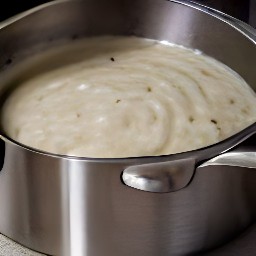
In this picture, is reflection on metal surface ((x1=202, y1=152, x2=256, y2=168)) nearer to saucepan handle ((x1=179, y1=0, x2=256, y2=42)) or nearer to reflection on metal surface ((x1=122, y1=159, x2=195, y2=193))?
reflection on metal surface ((x1=122, y1=159, x2=195, y2=193))

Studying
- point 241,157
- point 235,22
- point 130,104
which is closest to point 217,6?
point 235,22

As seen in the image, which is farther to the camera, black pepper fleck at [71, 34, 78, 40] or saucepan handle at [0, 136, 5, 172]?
black pepper fleck at [71, 34, 78, 40]

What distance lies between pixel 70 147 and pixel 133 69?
0.26 m

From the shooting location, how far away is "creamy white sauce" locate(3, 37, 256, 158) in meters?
0.90

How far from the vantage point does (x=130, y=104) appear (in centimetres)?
98

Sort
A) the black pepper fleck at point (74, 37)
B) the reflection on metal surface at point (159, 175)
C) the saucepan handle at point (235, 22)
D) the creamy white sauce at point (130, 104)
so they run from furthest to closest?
the black pepper fleck at point (74, 37)
the saucepan handle at point (235, 22)
the creamy white sauce at point (130, 104)
the reflection on metal surface at point (159, 175)

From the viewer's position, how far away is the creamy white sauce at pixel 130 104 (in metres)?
0.90

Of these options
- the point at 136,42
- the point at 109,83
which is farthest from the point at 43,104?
the point at 136,42

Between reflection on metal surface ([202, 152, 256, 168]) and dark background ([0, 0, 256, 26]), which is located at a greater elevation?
dark background ([0, 0, 256, 26])

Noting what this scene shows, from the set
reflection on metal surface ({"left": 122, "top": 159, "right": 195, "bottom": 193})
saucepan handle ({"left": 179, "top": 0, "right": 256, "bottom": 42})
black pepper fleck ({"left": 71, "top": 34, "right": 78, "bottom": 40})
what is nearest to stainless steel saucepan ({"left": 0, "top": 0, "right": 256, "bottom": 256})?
reflection on metal surface ({"left": 122, "top": 159, "right": 195, "bottom": 193})

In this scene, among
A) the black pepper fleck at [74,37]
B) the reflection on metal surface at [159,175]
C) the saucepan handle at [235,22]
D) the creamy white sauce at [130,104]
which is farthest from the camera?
the black pepper fleck at [74,37]

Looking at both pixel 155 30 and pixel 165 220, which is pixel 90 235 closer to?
pixel 165 220

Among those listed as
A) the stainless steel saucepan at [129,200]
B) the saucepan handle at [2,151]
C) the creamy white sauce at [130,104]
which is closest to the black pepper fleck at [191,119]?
the creamy white sauce at [130,104]

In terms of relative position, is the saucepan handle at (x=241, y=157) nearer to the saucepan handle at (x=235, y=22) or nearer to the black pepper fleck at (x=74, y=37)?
the saucepan handle at (x=235, y=22)
